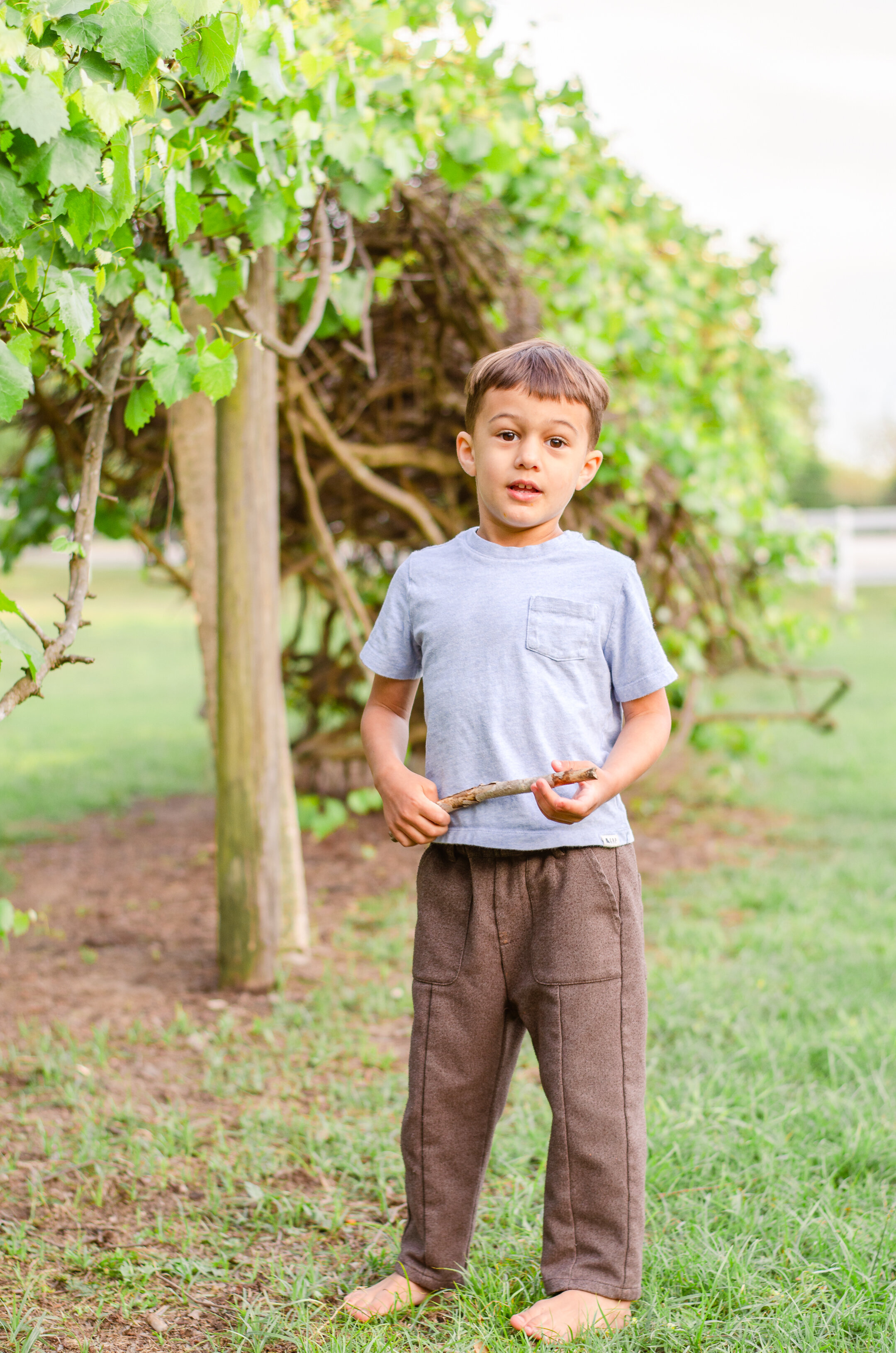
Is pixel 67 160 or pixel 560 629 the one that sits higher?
pixel 67 160

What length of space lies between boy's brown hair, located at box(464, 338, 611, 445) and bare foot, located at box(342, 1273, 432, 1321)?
4.28 ft

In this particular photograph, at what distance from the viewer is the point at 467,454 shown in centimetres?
178

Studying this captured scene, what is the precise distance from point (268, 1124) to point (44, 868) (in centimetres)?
240

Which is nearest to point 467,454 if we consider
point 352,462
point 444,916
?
point 444,916

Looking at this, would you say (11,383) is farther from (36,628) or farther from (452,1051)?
(452,1051)

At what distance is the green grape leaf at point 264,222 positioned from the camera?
2301mm

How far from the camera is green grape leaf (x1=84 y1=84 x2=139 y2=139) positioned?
1.50m

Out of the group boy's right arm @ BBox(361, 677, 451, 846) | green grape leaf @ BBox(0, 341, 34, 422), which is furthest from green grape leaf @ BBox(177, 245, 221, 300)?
boy's right arm @ BBox(361, 677, 451, 846)

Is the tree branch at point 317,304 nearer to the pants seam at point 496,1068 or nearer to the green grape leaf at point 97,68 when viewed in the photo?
the green grape leaf at point 97,68

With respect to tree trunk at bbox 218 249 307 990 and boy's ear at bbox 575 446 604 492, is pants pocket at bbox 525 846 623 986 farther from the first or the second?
tree trunk at bbox 218 249 307 990

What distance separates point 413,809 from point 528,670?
0.26 metres

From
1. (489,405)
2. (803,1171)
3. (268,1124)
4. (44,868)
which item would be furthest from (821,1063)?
(44,868)

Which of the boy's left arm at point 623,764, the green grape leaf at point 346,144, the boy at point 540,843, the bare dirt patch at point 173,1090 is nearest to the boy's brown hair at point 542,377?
the boy at point 540,843

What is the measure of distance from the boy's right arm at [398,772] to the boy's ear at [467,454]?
1.13ft
